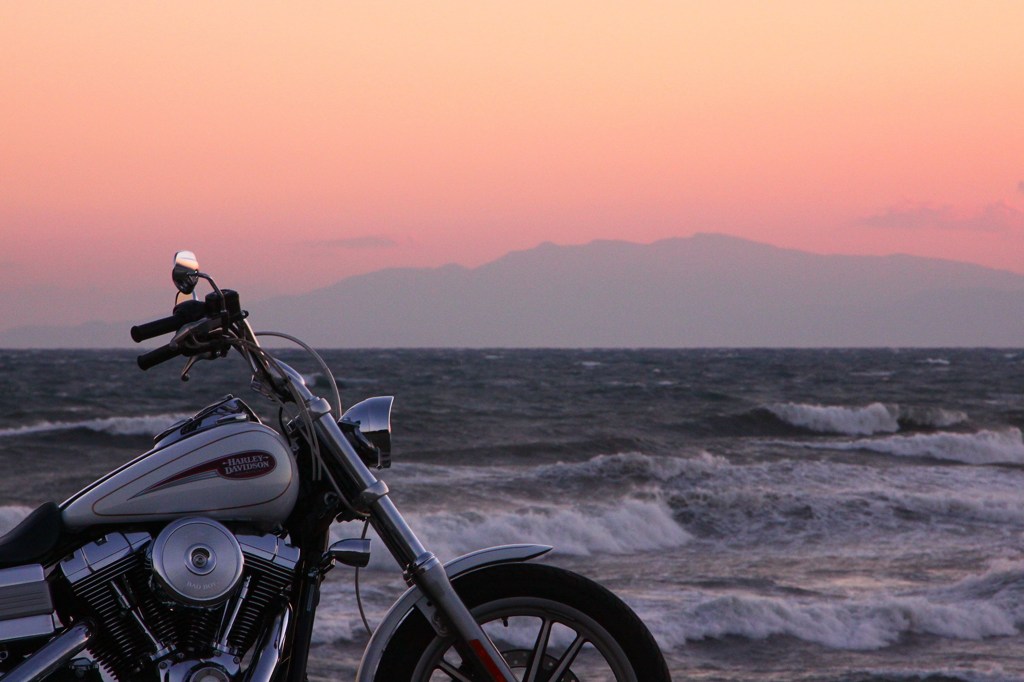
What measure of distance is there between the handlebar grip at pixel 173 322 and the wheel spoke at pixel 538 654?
3.58 ft

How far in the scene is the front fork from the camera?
2.87 metres

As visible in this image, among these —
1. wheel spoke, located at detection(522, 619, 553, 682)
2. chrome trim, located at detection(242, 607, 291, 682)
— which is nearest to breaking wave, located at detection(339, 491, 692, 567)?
wheel spoke, located at detection(522, 619, 553, 682)

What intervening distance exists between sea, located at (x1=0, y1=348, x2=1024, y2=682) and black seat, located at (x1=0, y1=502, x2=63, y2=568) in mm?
1517

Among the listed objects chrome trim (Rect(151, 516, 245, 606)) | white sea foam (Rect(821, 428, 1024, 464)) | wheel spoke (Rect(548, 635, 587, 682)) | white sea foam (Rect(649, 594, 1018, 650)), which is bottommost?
white sea foam (Rect(821, 428, 1024, 464))

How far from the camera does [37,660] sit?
264 cm

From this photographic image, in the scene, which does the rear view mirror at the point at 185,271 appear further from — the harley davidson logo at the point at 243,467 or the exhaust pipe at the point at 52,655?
the exhaust pipe at the point at 52,655

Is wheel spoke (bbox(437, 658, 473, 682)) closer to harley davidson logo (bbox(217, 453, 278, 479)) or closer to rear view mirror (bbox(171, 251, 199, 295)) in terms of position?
harley davidson logo (bbox(217, 453, 278, 479))

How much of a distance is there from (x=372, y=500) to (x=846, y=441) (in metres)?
23.5

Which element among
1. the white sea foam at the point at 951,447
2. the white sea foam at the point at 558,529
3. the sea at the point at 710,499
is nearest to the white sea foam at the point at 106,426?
the sea at the point at 710,499

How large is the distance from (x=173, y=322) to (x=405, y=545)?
743 millimetres

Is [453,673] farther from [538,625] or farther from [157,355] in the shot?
[157,355]

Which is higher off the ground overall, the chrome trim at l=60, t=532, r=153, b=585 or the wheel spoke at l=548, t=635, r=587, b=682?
the chrome trim at l=60, t=532, r=153, b=585

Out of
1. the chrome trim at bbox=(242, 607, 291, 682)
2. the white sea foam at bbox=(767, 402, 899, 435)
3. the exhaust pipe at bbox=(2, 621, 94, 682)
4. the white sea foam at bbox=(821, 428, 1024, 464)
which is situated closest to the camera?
the exhaust pipe at bbox=(2, 621, 94, 682)

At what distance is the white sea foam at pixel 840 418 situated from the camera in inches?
1106
